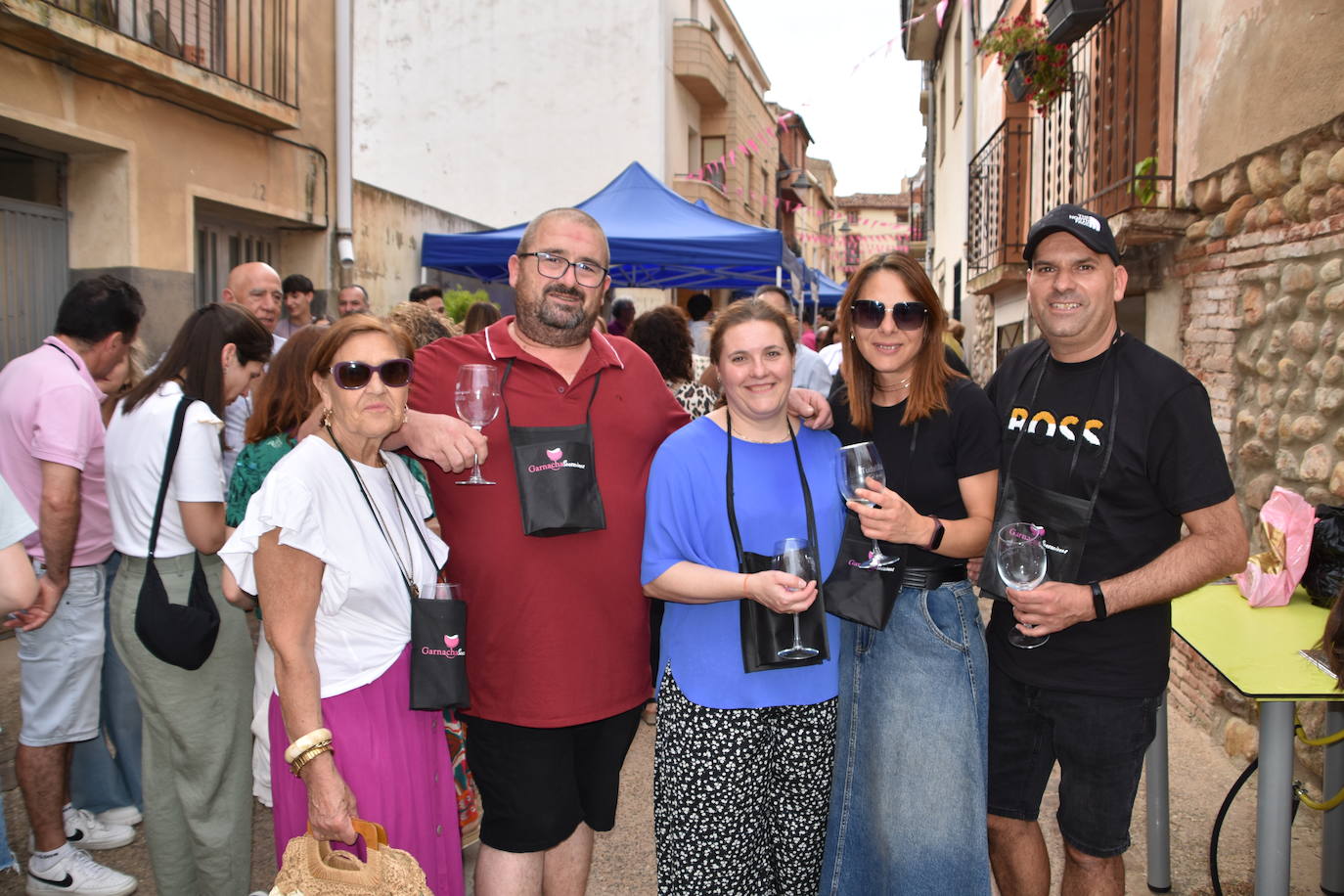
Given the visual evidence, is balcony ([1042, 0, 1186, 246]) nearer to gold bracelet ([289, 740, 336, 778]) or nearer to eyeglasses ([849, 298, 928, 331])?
eyeglasses ([849, 298, 928, 331])

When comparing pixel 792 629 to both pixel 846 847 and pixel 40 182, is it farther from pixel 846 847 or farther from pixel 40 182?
pixel 40 182

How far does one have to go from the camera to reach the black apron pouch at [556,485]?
2.45m

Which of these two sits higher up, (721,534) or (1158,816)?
(721,534)

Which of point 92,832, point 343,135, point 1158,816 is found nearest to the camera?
point 1158,816

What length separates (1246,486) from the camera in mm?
4438

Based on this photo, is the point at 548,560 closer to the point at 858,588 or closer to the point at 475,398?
the point at 475,398

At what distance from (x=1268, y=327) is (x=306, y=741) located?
4.26 metres

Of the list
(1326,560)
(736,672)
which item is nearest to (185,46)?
(736,672)

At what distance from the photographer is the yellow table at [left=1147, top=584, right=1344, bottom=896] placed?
8.45ft

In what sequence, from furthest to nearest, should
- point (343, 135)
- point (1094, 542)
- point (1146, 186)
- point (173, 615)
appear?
point (343, 135) < point (1146, 186) < point (173, 615) < point (1094, 542)

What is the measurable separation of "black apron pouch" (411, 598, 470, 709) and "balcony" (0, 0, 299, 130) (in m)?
5.00

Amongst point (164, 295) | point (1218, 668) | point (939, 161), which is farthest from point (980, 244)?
point (1218, 668)

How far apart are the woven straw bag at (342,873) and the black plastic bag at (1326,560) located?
9.60ft

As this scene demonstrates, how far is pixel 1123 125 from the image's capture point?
20.2 ft
